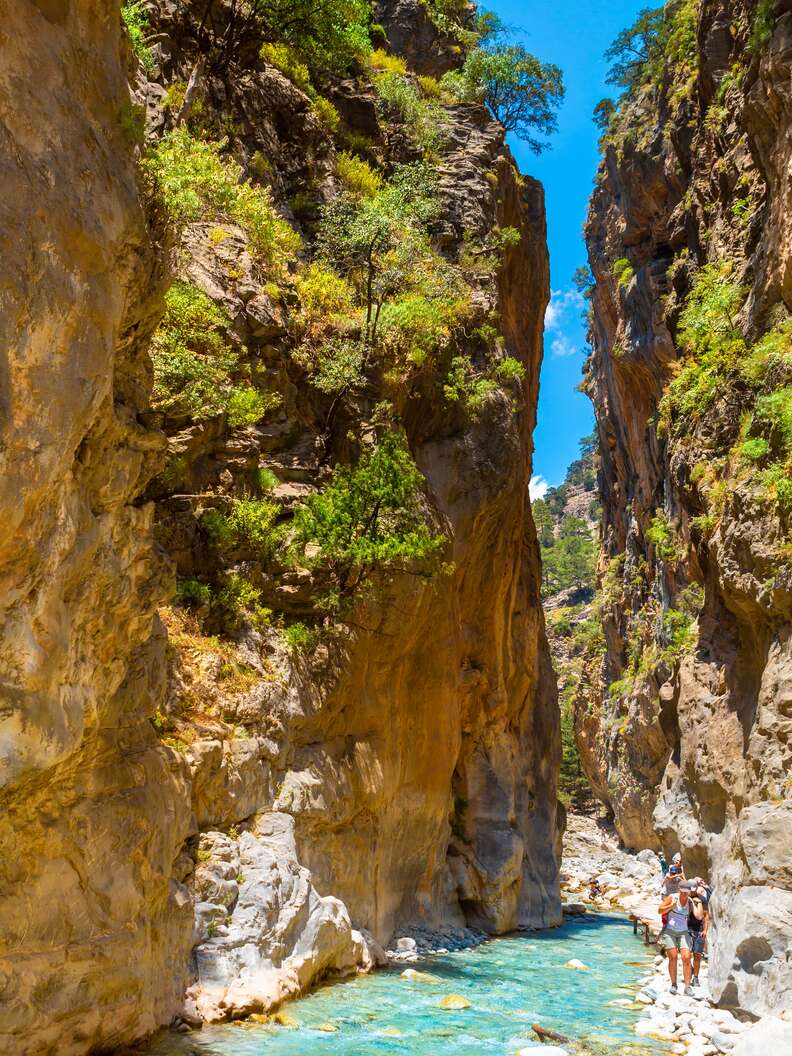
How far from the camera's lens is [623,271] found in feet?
103

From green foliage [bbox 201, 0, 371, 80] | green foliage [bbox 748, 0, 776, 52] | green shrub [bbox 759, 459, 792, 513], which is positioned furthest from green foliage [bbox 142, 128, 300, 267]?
green foliage [bbox 748, 0, 776, 52]

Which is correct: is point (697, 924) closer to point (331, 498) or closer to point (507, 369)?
point (331, 498)

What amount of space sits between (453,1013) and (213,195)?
13.3 m

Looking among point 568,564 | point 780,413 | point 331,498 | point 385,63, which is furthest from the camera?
point 568,564

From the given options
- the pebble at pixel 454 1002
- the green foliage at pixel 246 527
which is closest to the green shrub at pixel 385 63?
the green foliage at pixel 246 527

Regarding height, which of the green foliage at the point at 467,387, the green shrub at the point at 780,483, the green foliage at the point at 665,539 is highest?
the green foliage at the point at 467,387

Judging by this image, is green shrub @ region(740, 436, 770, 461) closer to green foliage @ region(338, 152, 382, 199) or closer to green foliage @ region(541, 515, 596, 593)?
green foliage @ region(338, 152, 382, 199)

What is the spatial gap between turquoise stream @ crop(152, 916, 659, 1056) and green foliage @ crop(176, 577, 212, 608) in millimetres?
5863

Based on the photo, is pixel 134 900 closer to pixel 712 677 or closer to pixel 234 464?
Result: pixel 234 464

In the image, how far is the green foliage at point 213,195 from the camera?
1010 cm

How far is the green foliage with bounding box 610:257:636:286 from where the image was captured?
101 feet

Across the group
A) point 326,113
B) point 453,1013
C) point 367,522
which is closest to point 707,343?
point 367,522

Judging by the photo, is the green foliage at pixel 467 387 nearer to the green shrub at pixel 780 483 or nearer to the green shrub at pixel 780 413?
the green shrub at pixel 780 413

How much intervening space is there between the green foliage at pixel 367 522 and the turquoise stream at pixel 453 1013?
675cm
